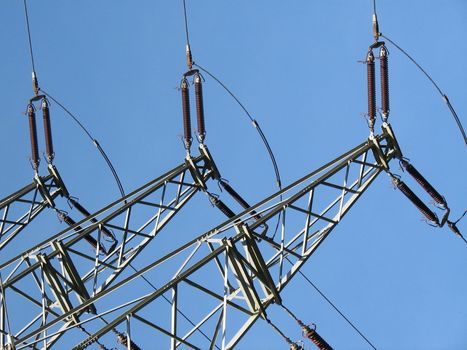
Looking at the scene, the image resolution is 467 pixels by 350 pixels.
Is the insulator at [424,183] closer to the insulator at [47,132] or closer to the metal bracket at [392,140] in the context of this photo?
the metal bracket at [392,140]

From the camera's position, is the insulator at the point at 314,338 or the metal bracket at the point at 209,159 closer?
the insulator at the point at 314,338

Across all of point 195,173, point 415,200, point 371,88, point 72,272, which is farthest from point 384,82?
point 72,272

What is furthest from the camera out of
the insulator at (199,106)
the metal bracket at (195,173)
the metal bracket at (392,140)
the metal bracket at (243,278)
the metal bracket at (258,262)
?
the metal bracket at (195,173)

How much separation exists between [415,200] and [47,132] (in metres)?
11.4

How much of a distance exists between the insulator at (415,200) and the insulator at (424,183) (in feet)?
0.96

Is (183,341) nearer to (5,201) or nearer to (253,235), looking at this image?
(253,235)


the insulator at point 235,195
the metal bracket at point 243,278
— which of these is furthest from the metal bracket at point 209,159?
the metal bracket at point 243,278

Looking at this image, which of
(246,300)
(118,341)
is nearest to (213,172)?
(118,341)

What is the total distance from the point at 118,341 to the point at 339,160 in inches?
333

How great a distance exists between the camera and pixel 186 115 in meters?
43.6

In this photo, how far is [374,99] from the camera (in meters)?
38.8

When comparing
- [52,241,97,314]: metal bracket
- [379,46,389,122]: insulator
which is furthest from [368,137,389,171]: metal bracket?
[52,241,97,314]: metal bracket

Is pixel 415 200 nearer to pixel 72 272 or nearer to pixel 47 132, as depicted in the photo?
pixel 72 272

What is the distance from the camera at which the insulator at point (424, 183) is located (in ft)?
127
